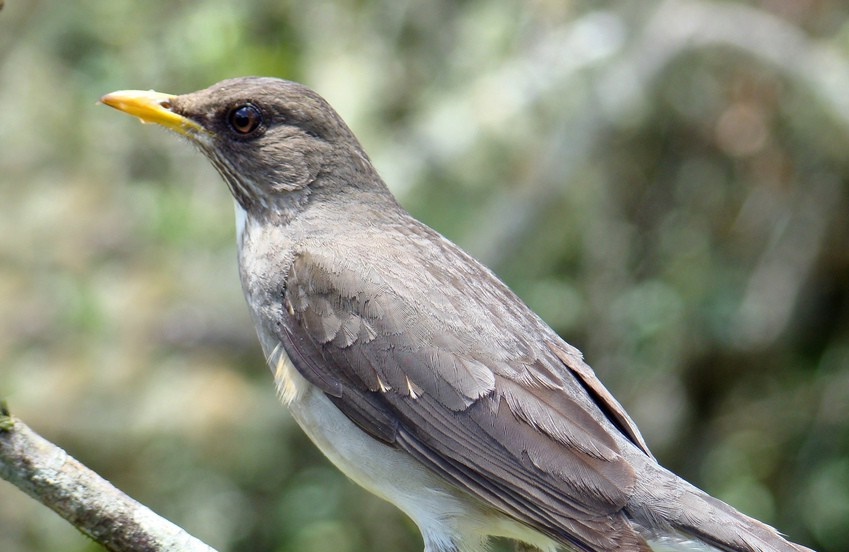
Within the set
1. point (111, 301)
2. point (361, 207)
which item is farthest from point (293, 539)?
point (361, 207)

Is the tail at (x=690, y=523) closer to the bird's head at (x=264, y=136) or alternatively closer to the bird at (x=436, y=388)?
the bird at (x=436, y=388)

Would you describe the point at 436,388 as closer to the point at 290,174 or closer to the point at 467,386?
the point at 467,386

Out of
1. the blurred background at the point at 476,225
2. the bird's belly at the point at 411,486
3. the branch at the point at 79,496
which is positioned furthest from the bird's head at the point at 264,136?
the blurred background at the point at 476,225

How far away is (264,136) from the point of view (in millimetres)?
5488

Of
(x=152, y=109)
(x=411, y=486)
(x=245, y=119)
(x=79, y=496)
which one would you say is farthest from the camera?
(x=245, y=119)

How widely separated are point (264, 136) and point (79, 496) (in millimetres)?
2036

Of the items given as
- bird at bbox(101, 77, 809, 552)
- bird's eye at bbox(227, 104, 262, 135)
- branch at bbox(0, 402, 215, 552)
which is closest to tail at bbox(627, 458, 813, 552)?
bird at bbox(101, 77, 809, 552)

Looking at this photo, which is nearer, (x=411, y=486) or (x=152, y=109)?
(x=411, y=486)

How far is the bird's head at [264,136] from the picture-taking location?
5.41 metres

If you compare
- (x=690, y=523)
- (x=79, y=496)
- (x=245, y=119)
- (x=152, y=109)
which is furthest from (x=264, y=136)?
(x=690, y=523)

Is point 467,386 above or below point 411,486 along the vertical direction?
above

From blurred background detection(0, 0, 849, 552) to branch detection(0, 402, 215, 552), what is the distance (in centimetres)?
349

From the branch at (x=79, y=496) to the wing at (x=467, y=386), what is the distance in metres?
0.96

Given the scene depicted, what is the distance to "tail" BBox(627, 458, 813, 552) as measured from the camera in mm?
4320
